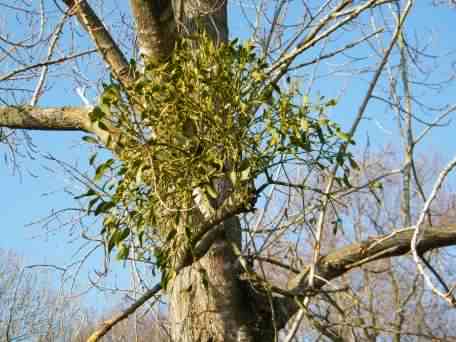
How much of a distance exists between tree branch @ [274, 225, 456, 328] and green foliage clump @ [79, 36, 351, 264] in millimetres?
324

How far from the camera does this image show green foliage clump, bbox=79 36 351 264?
1.33m

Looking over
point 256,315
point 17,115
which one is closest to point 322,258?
point 256,315

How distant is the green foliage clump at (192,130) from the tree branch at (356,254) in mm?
324

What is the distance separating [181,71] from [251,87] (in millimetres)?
167

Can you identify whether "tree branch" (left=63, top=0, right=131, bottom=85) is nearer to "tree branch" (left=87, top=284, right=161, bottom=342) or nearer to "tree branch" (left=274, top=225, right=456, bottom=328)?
"tree branch" (left=87, top=284, right=161, bottom=342)

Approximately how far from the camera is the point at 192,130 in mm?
1415

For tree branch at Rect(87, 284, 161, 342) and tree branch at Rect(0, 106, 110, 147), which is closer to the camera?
tree branch at Rect(87, 284, 161, 342)

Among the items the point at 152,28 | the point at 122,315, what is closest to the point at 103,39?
the point at 152,28

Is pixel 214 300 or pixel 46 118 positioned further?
pixel 46 118

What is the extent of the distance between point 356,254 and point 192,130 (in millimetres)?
571

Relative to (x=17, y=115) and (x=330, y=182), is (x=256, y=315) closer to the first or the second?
(x=330, y=182)

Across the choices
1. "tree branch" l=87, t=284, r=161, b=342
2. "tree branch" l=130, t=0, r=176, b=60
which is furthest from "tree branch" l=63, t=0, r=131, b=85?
"tree branch" l=87, t=284, r=161, b=342

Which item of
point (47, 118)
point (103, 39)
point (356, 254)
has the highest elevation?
point (103, 39)

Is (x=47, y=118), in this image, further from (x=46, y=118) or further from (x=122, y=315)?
(x=122, y=315)
